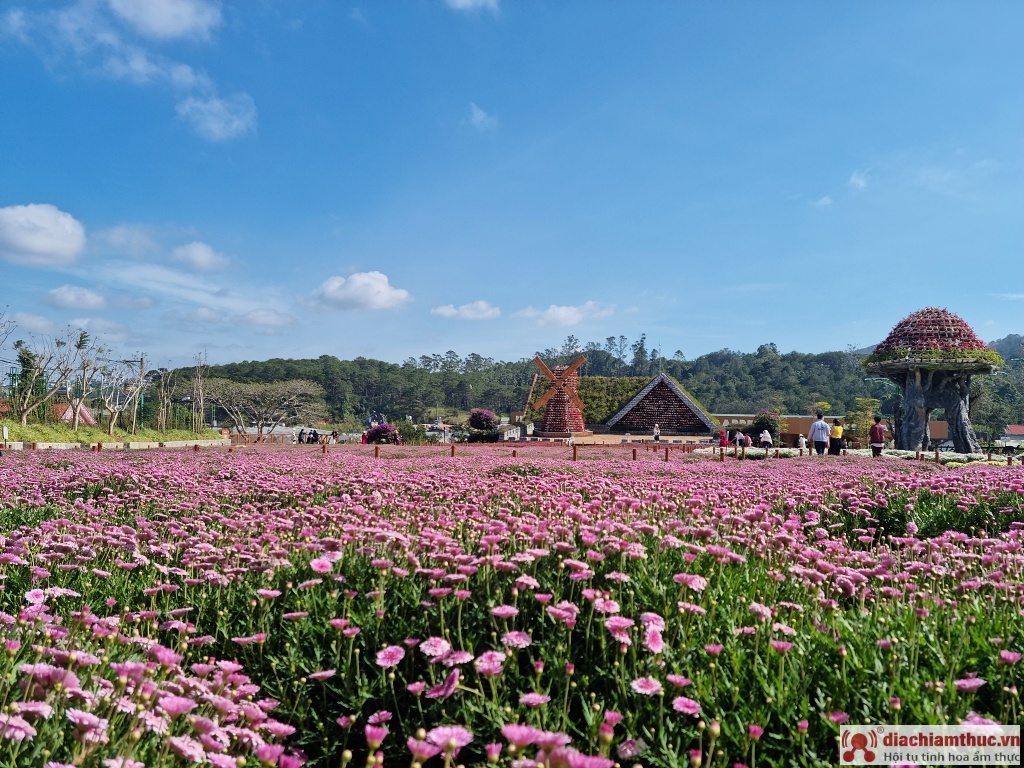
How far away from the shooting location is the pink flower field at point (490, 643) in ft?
7.84

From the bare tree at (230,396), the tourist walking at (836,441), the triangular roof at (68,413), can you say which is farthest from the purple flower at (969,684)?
the bare tree at (230,396)

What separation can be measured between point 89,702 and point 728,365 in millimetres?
121805

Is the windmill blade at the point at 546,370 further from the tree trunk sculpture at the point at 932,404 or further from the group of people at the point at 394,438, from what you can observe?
the tree trunk sculpture at the point at 932,404

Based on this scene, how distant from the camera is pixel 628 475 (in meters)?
11.5

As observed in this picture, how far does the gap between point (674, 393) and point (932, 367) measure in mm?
13272

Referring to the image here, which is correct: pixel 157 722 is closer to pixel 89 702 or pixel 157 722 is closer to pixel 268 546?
pixel 89 702

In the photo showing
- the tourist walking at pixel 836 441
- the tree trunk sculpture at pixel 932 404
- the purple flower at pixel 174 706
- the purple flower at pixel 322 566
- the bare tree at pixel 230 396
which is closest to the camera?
the purple flower at pixel 174 706

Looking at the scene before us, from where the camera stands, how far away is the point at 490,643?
338 centimetres

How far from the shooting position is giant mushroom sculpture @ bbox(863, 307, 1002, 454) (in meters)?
27.1

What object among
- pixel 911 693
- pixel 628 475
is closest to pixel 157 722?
pixel 911 693

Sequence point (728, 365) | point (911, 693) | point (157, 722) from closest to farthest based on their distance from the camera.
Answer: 1. point (157, 722)
2. point (911, 693)
3. point (728, 365)

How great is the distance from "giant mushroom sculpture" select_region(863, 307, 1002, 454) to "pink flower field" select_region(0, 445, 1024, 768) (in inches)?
981

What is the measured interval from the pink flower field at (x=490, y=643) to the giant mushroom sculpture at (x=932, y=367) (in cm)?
2491

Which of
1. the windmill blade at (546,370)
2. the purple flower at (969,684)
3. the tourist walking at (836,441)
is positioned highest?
the windmill blade at (546,370)
